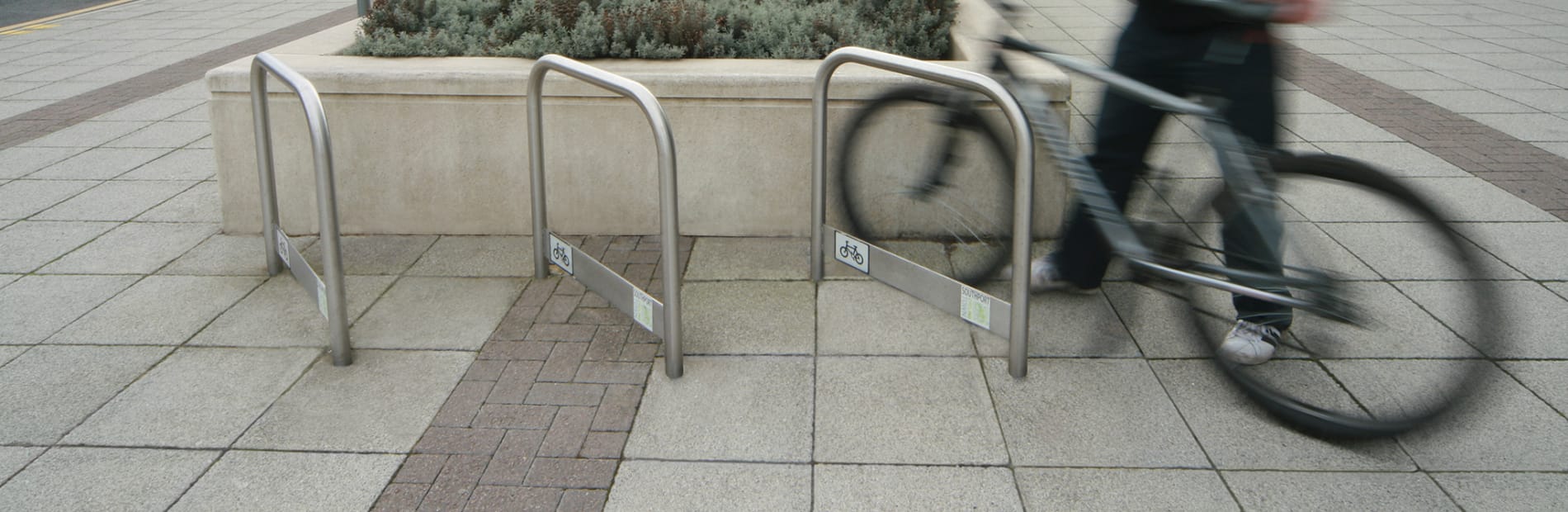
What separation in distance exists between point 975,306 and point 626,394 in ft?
3.56

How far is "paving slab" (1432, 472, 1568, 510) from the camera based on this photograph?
283 cm

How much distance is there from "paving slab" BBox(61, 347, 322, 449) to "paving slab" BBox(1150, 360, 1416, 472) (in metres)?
2.61

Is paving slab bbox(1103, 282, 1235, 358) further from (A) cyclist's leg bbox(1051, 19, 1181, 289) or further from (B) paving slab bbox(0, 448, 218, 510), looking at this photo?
(B) paving slab bbox(0, 448, 218, 510)

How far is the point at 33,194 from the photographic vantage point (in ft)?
18.2

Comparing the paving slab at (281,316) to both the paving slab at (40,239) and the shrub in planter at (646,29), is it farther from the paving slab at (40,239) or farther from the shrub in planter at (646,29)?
the shrub in planter at (646,29)

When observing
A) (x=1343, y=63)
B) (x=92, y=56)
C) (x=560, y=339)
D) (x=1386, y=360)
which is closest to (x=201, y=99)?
(x=92, y=56)

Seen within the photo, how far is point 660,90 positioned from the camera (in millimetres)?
4652

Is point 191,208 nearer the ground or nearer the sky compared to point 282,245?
nearer the ground

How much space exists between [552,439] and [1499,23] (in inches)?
397

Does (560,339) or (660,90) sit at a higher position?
(660,90)

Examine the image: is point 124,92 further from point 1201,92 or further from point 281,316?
point 1201,92

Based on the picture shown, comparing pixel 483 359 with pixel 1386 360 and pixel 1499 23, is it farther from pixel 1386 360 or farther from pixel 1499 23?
pixel 1499 23

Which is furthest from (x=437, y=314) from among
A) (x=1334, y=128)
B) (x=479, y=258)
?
(x=1334, y=128)

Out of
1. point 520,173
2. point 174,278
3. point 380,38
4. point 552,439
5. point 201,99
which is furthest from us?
point 201,99
